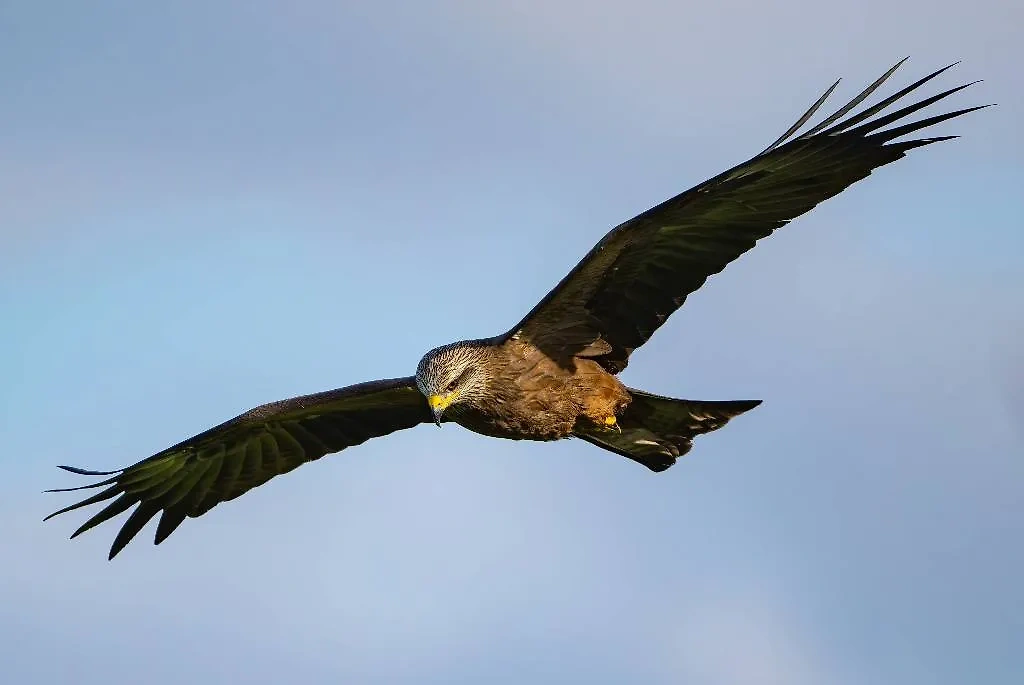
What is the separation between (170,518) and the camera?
13195 mm

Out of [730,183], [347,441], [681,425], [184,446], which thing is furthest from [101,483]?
[730,183]

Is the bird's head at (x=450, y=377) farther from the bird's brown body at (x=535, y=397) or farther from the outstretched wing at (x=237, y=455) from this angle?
the outstretched wing at (x=237, y=455)

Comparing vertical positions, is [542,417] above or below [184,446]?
below

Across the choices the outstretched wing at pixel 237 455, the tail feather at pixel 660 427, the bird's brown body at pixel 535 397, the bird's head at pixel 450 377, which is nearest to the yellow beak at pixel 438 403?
the bird's head at pixel 450 377

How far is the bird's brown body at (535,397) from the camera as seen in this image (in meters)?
10.8

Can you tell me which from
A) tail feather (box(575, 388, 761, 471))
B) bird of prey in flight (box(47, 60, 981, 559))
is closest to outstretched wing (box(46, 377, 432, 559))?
bird of prey in flight (box(47, 60, 981, 559))

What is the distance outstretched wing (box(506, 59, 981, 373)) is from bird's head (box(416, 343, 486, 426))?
0.38m

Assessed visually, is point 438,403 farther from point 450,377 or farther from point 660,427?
point 660,427

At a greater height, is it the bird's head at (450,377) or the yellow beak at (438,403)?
the bird's head at (450,377)

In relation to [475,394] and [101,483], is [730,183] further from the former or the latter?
[101,483]

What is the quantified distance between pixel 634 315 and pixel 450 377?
4.76ft

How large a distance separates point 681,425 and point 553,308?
1454 millimetres

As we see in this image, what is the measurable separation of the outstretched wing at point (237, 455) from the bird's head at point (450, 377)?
70.3 inches

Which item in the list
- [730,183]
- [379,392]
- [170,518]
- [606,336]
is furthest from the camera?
[170,518]
